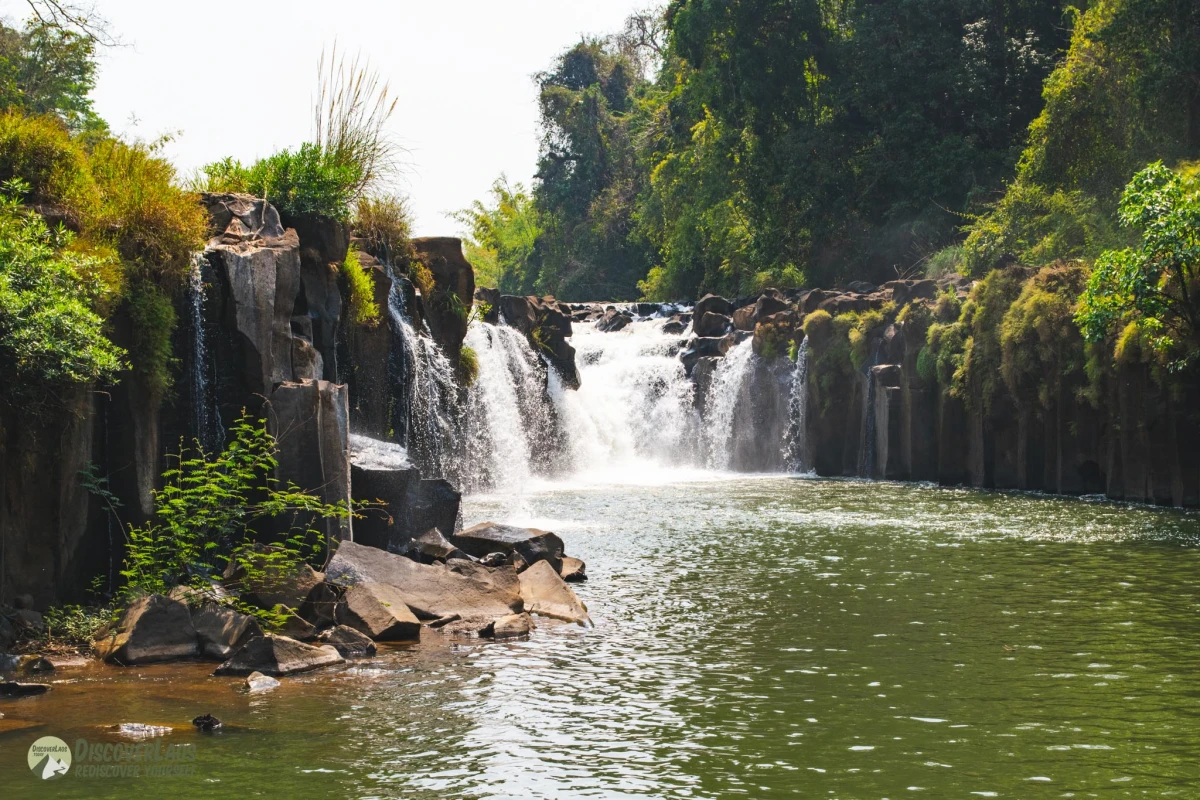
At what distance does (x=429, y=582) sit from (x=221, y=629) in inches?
97.3

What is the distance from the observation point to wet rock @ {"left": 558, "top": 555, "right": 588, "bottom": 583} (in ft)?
45.3

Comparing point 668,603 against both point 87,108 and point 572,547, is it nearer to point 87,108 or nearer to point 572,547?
point 572,547

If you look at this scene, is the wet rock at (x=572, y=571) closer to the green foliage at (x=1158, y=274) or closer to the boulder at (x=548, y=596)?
the boulder at (x=548, y=596)

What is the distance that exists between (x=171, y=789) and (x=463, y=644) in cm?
407

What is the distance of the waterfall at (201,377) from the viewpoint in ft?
40.9

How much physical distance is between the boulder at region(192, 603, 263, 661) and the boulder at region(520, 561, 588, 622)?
287 cm

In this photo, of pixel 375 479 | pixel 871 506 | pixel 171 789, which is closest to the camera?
pixel 171 789

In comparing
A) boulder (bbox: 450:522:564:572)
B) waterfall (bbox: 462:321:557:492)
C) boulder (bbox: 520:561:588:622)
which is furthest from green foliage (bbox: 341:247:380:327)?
waterfall (bbox: 462:321:557:492)

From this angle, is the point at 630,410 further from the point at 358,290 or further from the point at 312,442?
the point at 312,442

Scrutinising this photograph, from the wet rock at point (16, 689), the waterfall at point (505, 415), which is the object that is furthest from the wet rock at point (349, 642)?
the waterfall at point (505, 415)

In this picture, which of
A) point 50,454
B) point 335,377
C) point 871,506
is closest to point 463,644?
point 50,454

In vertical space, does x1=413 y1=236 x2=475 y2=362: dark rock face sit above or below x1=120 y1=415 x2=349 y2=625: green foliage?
above

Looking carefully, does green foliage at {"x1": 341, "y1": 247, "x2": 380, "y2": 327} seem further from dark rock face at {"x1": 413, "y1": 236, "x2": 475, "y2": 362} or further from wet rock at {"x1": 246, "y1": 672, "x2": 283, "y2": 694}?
wet rock at {"x1": 246, "y1": 672, "x2": 283, "y2": 694}

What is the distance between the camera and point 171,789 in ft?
21.6
